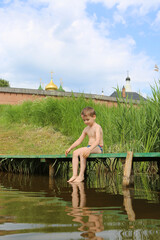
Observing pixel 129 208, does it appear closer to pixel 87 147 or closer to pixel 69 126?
pixel 87 147

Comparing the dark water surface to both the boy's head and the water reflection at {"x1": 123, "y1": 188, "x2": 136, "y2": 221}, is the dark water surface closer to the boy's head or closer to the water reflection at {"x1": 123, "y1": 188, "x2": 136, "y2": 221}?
the water reflection at {"x1": 123, "y1": 188, "x2": 136, "y2": 221}

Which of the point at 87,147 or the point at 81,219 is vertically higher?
the point at 87,147

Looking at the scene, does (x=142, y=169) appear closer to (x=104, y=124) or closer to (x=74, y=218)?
(x=104, y=124)

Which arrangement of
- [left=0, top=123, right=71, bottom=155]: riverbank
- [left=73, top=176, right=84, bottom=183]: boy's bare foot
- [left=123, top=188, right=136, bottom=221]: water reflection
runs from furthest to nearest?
[left=0, top=123, right=71, bottom=155]: riverbank, [left=73, top=176, right=84, bottom=183]: boy's bare foot, [left=123, top=188, right=136, bottom=221]: water reflection

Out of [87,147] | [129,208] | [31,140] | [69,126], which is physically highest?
[69,126]

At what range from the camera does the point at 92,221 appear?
1.75 m

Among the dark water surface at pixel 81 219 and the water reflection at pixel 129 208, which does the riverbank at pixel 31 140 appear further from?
the dark water surface at pixel 81 219

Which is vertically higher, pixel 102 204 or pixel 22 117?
pixel 22 117

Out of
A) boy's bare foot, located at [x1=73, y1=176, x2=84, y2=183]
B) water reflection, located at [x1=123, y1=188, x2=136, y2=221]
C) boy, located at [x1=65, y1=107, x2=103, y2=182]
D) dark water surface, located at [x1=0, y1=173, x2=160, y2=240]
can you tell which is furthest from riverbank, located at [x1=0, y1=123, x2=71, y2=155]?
dark water surface, located at [x1=0, y1=173, x2=160, y2=240]

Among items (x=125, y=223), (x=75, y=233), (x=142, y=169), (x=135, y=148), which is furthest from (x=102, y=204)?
(x=142, y=169)

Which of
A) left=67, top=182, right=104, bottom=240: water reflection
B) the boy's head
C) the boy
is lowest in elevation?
left=67, top=182, right=104, bottom=240: water reflection

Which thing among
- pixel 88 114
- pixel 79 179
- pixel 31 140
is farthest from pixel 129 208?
pixel 31 140

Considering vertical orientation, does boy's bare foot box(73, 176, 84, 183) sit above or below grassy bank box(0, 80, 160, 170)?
below

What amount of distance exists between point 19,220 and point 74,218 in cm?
33
